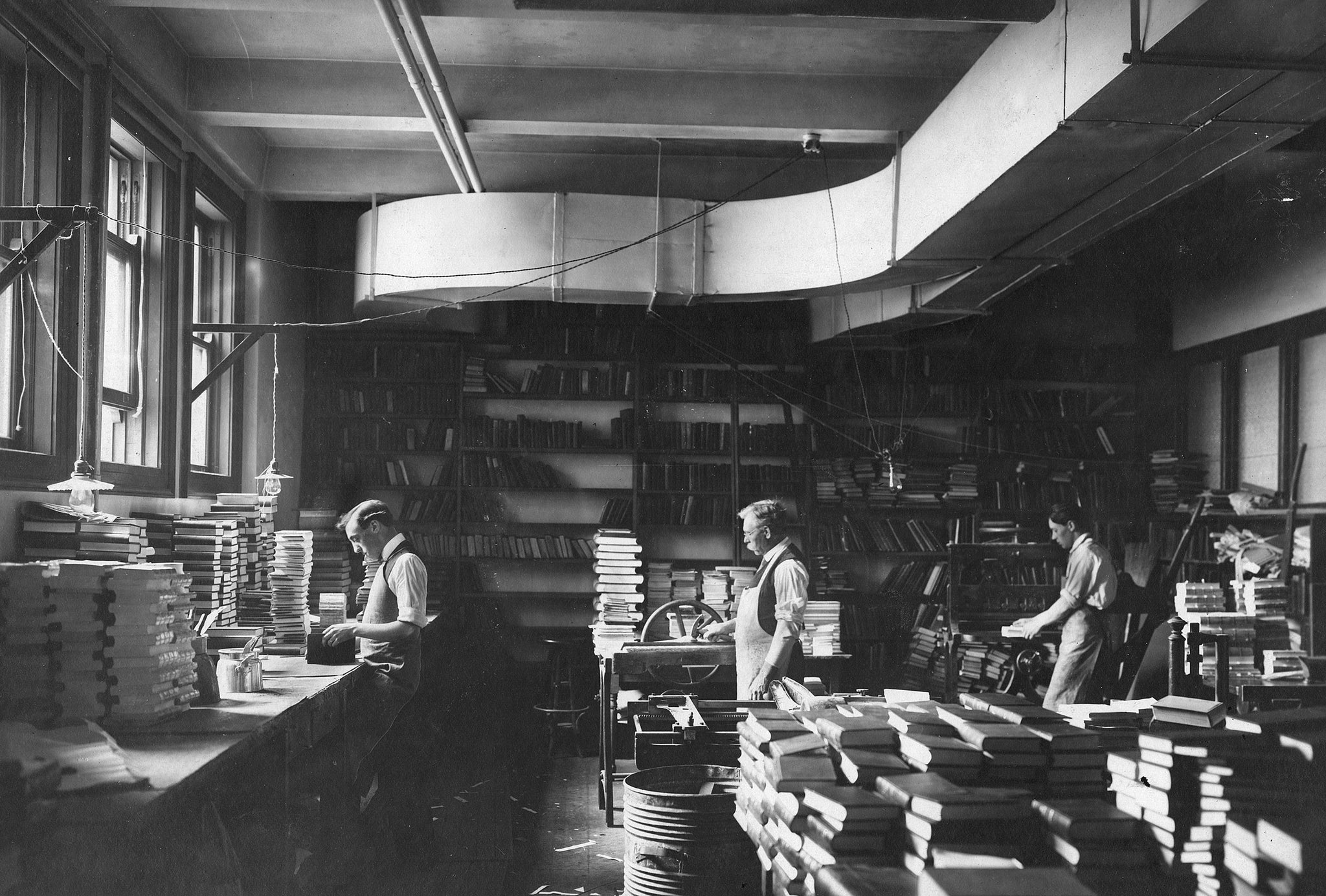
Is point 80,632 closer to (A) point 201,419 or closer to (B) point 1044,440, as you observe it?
(A) point 201,419

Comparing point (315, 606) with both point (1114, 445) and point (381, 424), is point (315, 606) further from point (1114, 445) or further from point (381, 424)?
point (1114, 445)

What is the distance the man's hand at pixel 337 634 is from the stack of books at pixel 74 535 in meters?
1.13

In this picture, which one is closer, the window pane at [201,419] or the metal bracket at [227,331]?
the metal bracket at [227,331]

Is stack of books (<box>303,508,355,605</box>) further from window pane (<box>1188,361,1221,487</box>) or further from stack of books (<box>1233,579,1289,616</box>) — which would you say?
window pane (<box>1188,361,1221,487</box>)

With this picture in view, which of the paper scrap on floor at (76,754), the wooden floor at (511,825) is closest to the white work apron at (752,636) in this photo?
the wooden floor at (511,825)

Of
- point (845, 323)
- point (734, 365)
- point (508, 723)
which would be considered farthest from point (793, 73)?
point (508, 723)

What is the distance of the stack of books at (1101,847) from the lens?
2391mm

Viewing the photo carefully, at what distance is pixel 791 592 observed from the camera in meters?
5.18

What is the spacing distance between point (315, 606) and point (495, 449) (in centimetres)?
215

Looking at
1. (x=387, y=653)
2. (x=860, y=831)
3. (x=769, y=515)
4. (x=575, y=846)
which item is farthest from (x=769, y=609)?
(x=860, y=831)

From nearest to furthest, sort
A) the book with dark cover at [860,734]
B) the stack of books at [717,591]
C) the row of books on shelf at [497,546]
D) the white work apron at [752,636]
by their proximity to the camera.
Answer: the book with dark cover at [860,734] < the white work apron at [752,636] < the stack of books at [717,591] < the row of books on shelf at [497,546]

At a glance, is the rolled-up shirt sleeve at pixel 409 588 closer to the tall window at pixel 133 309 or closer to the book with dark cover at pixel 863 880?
the tall window at pixel 133 309

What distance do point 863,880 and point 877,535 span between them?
6.98 m

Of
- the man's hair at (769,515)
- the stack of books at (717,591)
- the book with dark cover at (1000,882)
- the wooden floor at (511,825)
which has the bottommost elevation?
the wooden floor at (511,825)
